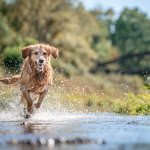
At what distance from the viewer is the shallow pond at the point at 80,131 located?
34.5ft

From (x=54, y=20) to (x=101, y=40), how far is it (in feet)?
120

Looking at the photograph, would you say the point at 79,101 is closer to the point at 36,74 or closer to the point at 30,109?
the point at 36,74

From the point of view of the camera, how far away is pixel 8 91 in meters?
20.8

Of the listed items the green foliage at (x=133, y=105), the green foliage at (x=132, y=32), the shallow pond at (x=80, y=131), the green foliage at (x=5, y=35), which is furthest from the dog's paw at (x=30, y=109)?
the green foliage at (x=132, y=32)

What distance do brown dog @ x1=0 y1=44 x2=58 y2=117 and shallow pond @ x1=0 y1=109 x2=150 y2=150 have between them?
597mm

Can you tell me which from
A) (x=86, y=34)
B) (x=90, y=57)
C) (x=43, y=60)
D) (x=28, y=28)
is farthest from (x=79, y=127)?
(x=86, y=34)

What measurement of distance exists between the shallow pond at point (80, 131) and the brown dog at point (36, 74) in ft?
1.96

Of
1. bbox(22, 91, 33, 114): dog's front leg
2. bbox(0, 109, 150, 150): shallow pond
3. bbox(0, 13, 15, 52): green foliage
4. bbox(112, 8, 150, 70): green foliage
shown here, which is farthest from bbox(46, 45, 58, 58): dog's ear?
bbox(112, 8, 150, 70): green foliage

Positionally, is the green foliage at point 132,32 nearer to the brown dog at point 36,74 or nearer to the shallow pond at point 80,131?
the brown dog at point 36,74

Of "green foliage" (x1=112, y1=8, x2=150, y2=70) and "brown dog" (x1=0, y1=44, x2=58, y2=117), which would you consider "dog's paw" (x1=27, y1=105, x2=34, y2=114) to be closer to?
"brown dog" (x1=0, y1=44, x2=58, y2=117)

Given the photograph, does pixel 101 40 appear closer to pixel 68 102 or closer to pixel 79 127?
pixel 68 102

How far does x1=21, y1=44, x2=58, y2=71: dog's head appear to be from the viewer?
1694 cm

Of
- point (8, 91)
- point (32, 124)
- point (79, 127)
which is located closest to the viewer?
point (79, 127)

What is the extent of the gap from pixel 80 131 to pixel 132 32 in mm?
106060
